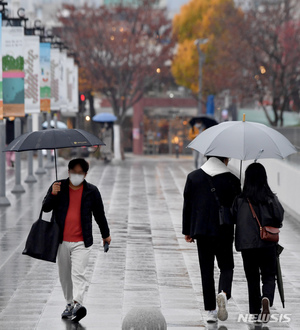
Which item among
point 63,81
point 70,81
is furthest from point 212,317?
point 70,81

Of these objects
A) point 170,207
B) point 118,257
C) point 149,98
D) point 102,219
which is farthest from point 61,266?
point 149,98

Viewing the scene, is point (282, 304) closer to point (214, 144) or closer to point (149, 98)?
point (214, 144)

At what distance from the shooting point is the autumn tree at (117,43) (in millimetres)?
59219

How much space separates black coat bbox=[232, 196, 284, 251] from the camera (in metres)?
8.92

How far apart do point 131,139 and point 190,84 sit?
11244mm

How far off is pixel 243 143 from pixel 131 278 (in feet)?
11.1

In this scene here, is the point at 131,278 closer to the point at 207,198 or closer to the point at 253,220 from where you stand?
the point at 207,198

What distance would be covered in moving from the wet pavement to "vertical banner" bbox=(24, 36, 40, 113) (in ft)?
13.7

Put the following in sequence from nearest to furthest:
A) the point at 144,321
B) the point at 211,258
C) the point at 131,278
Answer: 1. the point at 144,321
2. the point at 211,258
3. the point at 131,278

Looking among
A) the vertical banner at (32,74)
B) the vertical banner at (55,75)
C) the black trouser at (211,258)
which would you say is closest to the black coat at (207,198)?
the black trouser at (211,258)

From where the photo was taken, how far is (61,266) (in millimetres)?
9336

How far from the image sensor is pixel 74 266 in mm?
9195

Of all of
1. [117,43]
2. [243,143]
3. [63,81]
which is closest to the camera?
[243,143]

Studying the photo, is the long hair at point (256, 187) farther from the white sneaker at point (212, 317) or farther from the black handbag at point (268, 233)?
the white sneaker at point (212, 317)
